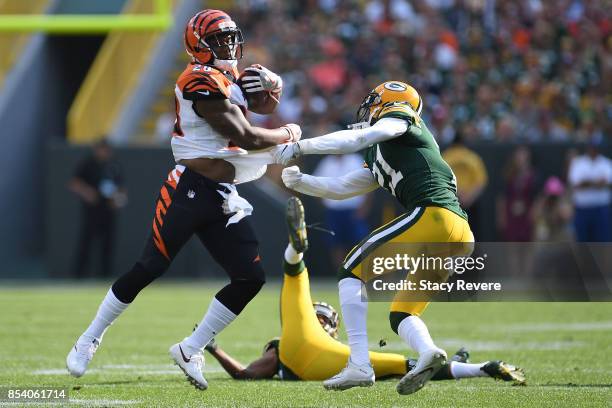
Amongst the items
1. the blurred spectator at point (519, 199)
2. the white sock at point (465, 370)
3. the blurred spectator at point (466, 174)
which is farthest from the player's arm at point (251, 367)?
the blurred spectator at point (519, 199)

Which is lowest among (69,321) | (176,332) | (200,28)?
(69,321)

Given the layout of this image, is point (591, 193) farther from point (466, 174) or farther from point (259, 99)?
point (259, 99)

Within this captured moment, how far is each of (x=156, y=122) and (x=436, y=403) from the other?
1264 cm

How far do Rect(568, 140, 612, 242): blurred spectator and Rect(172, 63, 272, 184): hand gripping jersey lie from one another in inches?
329

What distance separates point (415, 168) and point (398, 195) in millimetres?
208

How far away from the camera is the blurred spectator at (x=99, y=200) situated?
15148 millimetres

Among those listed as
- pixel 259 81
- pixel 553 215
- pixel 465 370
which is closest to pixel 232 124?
pixel 259 81

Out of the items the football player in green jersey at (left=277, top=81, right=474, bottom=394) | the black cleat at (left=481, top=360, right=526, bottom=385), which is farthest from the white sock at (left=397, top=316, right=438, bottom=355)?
the black cleat at (left=481, top=360, right=526, bottom=385)

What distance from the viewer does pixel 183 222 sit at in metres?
6.03

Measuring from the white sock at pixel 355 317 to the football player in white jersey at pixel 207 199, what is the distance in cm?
70

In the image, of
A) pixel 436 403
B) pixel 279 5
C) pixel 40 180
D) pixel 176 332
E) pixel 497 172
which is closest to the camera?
pixel 436 403

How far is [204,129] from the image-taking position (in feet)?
19.8

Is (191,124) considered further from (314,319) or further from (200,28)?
(314,319)

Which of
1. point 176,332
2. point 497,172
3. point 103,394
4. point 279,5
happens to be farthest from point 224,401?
point 279,5
